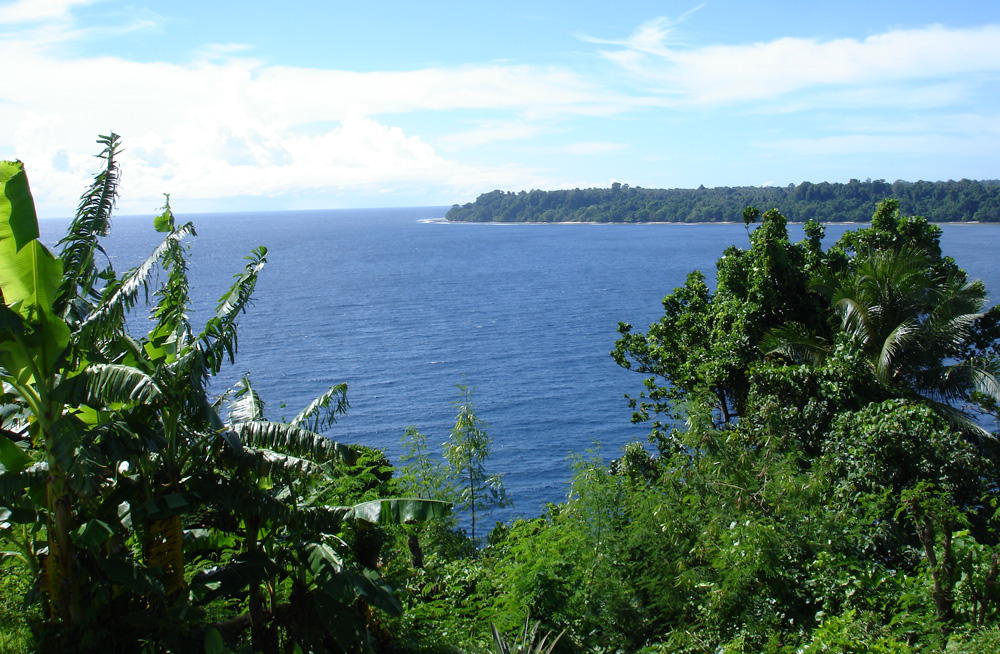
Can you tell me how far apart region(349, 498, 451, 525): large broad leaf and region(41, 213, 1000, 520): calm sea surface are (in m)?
3.59

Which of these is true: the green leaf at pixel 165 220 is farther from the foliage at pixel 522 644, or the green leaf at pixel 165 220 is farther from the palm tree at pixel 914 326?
the palm tree at pixel 914 326

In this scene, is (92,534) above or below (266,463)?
below

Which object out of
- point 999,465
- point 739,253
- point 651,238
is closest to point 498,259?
point 651,238

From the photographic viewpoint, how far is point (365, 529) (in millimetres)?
10992

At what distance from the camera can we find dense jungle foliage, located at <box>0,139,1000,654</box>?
8.17 m

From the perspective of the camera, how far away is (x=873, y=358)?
653 inches

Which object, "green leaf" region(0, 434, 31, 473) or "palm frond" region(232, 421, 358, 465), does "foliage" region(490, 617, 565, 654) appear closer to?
"palm frond" region(232, 421, 358, 465)

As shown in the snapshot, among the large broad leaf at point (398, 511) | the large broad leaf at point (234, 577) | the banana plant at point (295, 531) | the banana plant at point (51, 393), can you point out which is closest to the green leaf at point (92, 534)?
the banana plant at point (51, 393)

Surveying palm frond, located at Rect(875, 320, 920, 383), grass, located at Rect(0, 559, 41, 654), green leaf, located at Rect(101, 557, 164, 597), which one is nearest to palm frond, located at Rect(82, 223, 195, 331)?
green leaf, located at Rect(101, 557, 164, 597)

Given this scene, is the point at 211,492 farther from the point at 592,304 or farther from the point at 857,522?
the point at 592,304

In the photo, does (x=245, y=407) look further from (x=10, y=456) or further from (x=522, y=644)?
(x=522, y=644)

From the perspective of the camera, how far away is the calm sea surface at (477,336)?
39.4 metres

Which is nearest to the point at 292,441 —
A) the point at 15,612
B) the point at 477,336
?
the point at 15,612

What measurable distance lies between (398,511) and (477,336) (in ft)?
176
